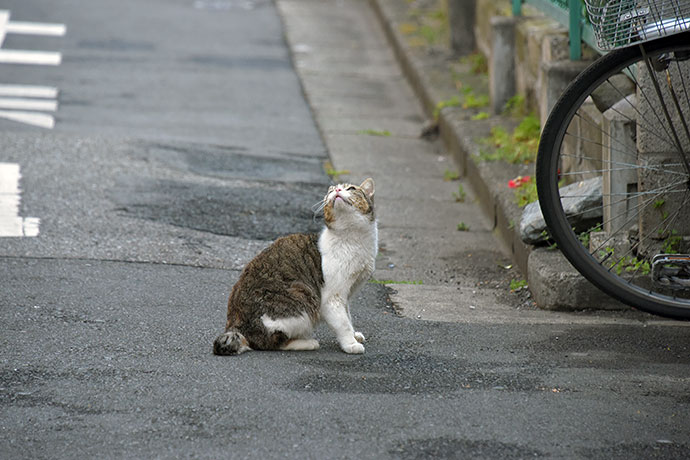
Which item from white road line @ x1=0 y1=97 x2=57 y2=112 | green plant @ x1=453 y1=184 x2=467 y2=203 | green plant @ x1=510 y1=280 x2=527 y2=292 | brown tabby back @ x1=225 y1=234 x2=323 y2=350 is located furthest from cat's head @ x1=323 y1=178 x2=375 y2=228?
white road line @ x1=0 y1=97 x2=57 y2=112

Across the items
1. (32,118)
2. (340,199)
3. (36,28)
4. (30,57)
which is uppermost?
(36,28)

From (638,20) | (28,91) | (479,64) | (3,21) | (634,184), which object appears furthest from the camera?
(3,21)

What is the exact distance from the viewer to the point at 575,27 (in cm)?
614

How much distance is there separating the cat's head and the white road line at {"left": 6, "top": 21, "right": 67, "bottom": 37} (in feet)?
29.8

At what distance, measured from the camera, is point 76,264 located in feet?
17.1

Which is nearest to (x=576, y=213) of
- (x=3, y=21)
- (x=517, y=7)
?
(x=517, y=7)

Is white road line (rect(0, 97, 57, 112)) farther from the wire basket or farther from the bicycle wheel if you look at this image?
the wire basket

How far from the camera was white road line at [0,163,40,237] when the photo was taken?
5695 mm

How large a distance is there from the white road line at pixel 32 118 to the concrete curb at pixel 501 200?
3531mm

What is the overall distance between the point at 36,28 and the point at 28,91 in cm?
335

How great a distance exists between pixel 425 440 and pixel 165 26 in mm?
10976

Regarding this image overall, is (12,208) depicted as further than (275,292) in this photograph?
Yes

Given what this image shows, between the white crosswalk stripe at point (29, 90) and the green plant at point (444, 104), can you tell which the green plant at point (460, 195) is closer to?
the green plant at point (444, 104)

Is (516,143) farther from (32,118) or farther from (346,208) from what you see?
(32,118)
